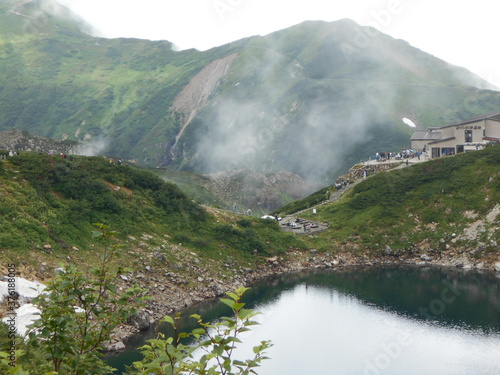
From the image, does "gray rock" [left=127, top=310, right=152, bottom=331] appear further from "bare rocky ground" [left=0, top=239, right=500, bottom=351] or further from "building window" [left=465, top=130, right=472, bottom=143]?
"building window" [left=465, top=130, right=472, bottom=143]

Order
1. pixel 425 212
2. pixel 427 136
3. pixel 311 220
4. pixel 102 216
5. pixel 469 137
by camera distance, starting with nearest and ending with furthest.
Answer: pixel 102 216 → pixel 425 212 → pixel 311 220 → pixel 469 137 → pixel 427 136

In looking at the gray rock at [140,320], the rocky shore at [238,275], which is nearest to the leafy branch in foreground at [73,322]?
the rocky shore at [238,275]

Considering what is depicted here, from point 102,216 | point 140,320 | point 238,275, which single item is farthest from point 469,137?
point 140,320

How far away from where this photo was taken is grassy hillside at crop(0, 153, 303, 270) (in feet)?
182

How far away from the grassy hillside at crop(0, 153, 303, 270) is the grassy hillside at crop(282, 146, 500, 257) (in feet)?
39.5

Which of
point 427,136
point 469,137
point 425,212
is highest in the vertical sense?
point 427,136

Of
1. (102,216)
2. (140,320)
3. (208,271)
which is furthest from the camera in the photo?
(208,271)

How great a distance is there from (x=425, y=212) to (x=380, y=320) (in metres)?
37.3

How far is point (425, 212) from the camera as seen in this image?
87688mm

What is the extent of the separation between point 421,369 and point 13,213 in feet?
145

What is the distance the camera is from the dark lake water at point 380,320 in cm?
4344

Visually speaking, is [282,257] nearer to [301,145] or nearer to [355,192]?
[355,192]

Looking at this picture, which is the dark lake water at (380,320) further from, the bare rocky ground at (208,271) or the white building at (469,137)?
the white building at (469,137)

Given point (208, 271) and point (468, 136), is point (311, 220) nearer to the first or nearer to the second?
point (208, 271)
